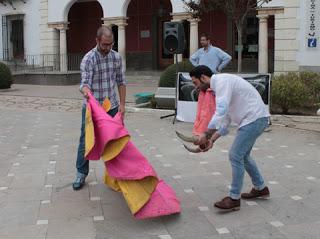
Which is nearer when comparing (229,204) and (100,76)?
(229,204)

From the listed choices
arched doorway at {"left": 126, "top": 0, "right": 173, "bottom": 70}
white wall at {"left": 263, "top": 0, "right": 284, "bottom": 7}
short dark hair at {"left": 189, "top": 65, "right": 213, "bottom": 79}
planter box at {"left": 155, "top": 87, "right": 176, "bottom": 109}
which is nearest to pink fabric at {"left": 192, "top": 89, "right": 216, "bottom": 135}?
short dark hair at {"left": 189, "top": 65, "right": 213, "bottom": 79}

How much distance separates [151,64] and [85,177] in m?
20.6

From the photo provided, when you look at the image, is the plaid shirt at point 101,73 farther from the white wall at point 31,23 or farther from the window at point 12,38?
the window at point 12,38

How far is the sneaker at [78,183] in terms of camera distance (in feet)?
20.4

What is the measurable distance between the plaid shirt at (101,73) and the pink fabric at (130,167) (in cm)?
79

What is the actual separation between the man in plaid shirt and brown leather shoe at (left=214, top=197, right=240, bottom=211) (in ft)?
5.08

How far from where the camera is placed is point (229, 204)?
5273 millimetres

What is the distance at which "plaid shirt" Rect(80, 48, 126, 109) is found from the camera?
5961mm

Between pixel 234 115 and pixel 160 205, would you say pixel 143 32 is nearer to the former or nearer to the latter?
pixel 234 115

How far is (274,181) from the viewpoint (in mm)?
6418

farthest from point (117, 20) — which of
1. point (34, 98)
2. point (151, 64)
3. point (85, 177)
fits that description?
point (85, 177)

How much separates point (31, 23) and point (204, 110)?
891 inches

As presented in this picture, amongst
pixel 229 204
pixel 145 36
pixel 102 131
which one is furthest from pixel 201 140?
pixel 145 36

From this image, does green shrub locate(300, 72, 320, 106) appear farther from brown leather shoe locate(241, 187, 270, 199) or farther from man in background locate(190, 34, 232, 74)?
brown leather shoe locate(241, 187, 270, 199)
